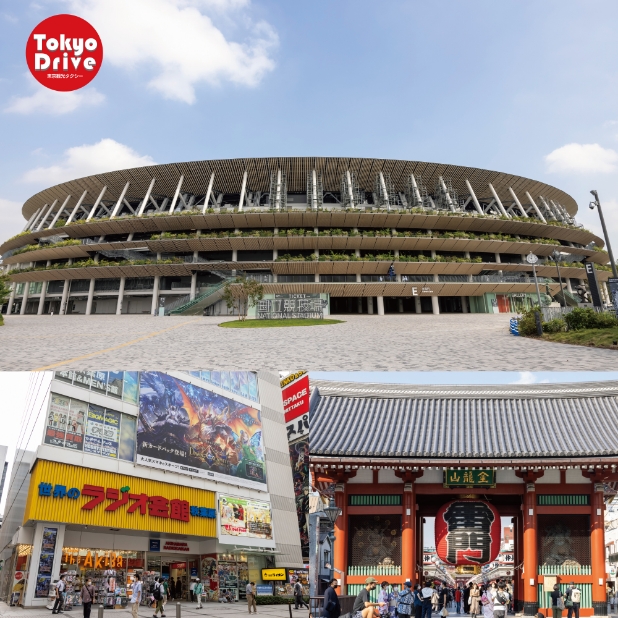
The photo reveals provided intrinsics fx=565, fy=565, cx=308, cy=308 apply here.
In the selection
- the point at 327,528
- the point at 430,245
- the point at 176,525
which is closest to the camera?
the point at 327,528

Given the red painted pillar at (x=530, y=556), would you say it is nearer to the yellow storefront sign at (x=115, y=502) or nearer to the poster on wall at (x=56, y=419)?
the yellow storefront sign at (x=115, y=502)

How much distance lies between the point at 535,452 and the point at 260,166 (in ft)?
154

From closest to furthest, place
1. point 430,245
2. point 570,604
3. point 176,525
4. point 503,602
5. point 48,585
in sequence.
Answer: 1. point 503,602
2. point 570,604
3. point 48,585
4. point 176,525
5. point 430,245

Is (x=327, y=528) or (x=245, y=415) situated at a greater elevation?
(x=245, y=415)

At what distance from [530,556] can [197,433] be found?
1271cm

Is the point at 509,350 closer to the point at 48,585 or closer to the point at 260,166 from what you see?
the point at 48,585

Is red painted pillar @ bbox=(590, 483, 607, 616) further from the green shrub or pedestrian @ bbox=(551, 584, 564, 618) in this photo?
the green shrub

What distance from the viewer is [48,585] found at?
16.2 meters

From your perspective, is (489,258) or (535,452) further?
(489,258)

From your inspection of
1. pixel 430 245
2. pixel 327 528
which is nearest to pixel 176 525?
pixel 327 528

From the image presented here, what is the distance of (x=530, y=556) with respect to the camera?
1528 centimetres

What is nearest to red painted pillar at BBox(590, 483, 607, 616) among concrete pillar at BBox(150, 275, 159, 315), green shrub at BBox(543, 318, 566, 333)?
green shrub at BBox(543, 318, 566, 333)

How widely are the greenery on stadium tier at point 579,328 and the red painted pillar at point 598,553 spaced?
6.80 meters

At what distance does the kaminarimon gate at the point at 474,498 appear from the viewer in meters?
15.1
